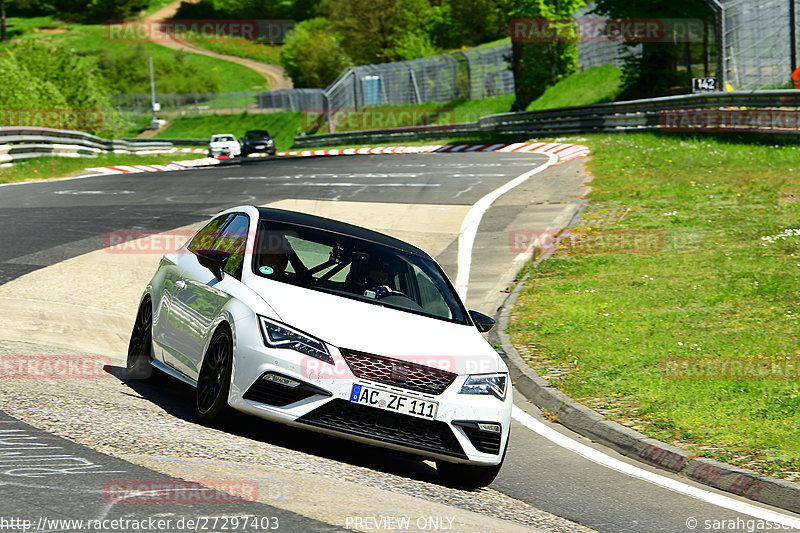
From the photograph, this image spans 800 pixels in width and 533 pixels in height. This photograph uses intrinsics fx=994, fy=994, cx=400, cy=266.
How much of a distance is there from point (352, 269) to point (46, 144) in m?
29.0

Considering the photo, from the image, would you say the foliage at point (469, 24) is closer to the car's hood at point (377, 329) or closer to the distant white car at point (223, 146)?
the distant white car at point (223, 146)

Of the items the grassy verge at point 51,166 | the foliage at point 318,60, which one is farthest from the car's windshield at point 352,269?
the foliage at point 318,60

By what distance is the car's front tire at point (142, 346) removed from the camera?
8523 mm

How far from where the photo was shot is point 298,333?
6363 millimetres

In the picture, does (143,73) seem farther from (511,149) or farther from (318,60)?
(511,149)

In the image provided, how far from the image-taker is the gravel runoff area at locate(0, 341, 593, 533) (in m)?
5.52

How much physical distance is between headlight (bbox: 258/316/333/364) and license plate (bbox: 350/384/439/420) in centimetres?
27

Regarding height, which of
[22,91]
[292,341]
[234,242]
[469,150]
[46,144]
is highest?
[22,91]

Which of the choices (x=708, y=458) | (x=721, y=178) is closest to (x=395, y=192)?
(x=721, y=178)

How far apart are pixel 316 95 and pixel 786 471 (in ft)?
271

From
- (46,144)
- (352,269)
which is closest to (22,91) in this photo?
(46,144)

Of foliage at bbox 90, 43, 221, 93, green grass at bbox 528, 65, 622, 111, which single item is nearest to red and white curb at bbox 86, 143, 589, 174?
green grass at bbox 528, 65, 622, 111

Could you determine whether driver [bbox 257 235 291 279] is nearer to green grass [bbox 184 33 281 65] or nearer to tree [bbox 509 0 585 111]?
tree [bbox 509 0 585 111]

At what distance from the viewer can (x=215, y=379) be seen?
6719mm
